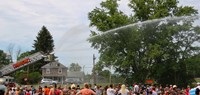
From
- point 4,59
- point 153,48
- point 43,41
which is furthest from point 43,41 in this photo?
point 153,48

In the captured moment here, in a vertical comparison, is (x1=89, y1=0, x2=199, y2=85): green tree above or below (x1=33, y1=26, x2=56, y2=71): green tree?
below

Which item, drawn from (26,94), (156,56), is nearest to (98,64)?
(156,56)

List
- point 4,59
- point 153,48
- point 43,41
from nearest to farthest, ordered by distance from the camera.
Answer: point 153,48 → point 43,41 → point 4,59

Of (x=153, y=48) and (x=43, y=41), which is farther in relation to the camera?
(x=43, y=41)

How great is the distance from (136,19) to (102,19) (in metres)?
5.43

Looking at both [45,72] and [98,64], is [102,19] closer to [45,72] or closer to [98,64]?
[98,64]

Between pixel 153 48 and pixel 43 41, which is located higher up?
pixel 43 41

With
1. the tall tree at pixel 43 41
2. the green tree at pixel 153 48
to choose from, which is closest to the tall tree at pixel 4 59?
the tall tree at pixel 43 41

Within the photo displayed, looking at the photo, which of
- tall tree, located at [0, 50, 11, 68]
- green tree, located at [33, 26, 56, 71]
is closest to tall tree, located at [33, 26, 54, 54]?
green tree, located at [33, 26, 56, 71]

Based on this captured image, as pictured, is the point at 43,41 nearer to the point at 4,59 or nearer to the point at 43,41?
the point at 43,41

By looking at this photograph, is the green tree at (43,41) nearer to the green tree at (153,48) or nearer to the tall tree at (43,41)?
the tall tree at (43,41)

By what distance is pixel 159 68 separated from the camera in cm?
5541

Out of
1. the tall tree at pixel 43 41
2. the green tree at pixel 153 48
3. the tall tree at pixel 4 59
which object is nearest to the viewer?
the green tree at pixel 153 48

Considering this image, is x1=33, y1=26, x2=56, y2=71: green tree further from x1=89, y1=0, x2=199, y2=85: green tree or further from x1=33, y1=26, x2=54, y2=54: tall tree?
x1=89, y1=0, x2=199, y2=85: green tree
